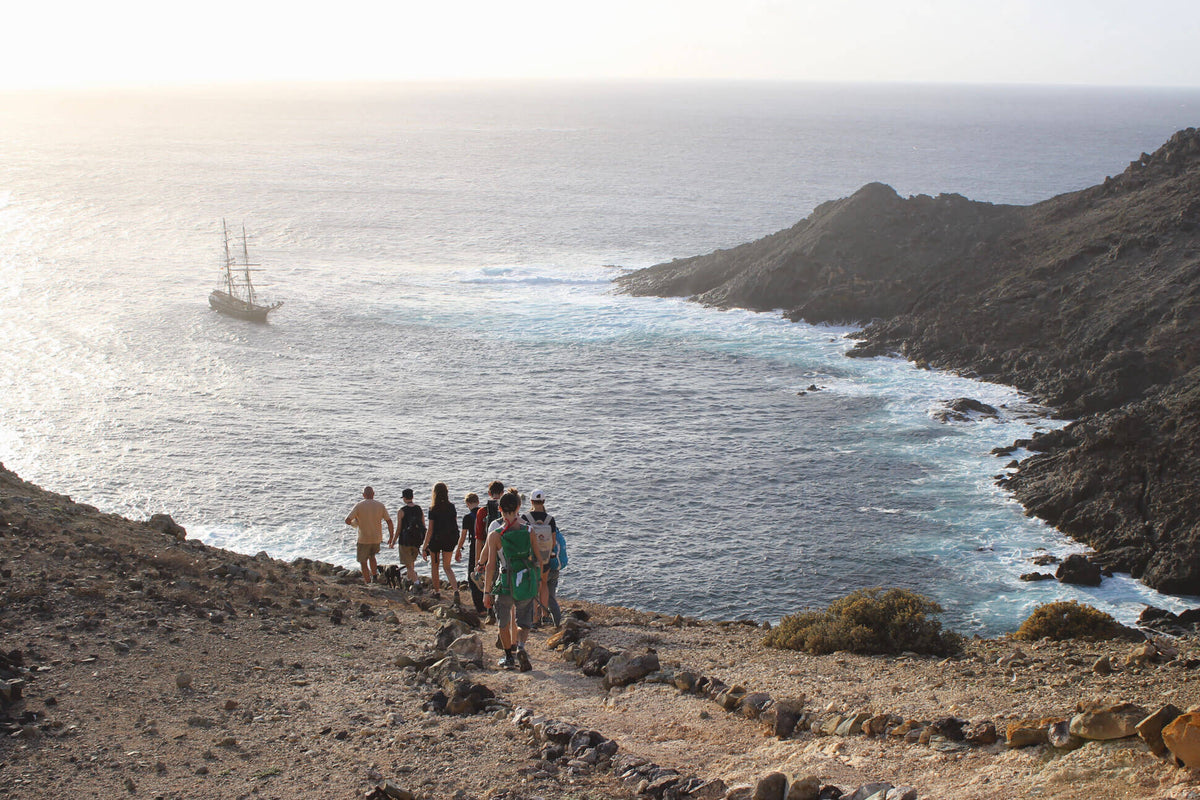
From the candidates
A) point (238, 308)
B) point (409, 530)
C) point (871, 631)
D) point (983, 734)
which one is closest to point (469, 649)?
point (409, 530)

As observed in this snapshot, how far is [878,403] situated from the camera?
48.0 m

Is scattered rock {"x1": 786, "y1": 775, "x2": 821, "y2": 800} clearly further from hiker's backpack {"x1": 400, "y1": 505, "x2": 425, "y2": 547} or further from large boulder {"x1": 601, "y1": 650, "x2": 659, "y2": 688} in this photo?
hiker's backpack {"x1": 400, "y1": 505, "x2": 425, "y2": 547}

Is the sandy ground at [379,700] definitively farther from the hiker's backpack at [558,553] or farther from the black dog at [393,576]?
the black dog at [393,576]

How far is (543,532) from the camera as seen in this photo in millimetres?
12797

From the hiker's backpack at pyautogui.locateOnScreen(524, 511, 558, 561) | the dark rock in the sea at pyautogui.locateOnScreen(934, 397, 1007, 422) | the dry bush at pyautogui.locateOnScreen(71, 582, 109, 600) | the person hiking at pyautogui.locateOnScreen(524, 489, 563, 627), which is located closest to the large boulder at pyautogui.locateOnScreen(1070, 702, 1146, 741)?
the person hiking at pyautogui.locateOnScreen(524, 489, 563, 627)

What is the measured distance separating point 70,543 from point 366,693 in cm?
845

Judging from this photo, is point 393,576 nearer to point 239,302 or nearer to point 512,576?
point 512,576

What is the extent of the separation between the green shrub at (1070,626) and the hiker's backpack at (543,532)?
10932mm

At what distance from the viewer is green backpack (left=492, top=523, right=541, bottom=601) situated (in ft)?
38.4

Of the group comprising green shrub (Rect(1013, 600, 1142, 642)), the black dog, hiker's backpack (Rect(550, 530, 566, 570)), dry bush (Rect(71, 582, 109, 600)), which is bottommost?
green shrub (Rect(1013, 600, 1142, 642))

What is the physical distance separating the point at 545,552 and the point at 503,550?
125cm

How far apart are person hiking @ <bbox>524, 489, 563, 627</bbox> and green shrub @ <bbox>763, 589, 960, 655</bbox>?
4060 mm

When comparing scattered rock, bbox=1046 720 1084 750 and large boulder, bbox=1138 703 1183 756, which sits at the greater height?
large boulder, bbox=1138 703 1183 756

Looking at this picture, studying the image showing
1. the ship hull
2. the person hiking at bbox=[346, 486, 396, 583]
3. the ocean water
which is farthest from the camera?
the ship hull
